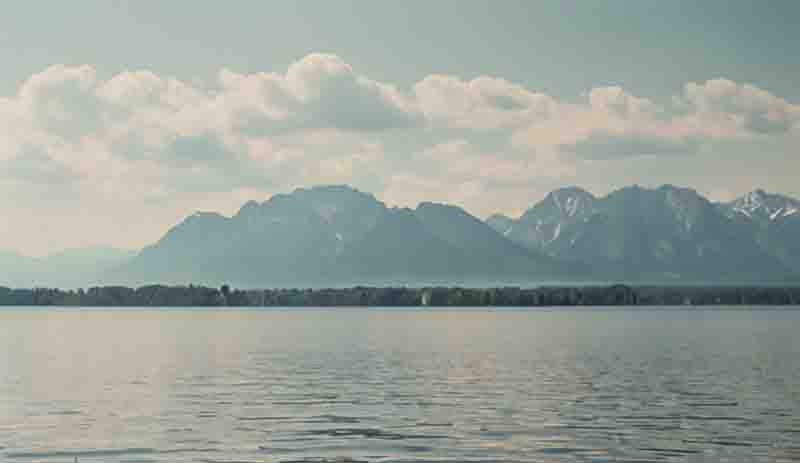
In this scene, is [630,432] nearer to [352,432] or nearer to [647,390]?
[352,432]

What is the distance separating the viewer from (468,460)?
38281 mm

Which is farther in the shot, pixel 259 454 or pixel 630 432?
pixel 630 432

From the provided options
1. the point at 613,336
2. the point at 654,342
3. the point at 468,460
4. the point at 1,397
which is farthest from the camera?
the point at 613,336

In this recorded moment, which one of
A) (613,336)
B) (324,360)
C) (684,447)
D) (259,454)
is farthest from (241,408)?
Answer: (613,336)

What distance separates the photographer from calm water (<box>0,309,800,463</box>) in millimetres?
40844

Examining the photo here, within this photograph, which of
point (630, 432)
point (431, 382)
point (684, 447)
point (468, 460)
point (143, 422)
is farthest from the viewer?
point (431, 382)

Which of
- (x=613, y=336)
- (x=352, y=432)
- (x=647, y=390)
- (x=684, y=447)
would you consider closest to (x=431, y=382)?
(x=647, y=390)

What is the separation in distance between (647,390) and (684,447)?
22.4m

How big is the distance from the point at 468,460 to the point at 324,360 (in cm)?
5484

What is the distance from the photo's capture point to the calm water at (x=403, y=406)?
134 feet

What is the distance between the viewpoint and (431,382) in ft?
226

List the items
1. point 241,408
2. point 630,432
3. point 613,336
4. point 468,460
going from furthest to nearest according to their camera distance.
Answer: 1. point 613,336
2. point 241,408
3. point 630,432
4. point 468,460

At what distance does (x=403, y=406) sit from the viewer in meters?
55.1

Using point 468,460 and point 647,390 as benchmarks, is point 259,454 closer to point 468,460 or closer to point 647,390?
point 468,460
